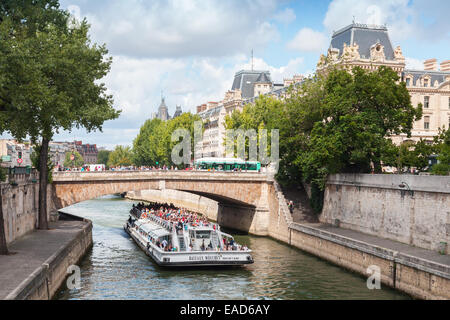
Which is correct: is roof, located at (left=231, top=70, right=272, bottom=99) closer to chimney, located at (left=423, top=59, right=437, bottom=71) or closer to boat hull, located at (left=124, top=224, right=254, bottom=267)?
chimney, located at (left=423, top=59, right=437, bottom=71)

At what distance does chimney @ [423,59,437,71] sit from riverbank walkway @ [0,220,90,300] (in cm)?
6511

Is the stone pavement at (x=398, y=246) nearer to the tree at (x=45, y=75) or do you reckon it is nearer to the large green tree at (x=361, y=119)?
the large green tree at (x=361, y=119)

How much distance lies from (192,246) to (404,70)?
183 feet

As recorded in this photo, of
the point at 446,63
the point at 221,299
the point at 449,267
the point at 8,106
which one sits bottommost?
the point at 221,299

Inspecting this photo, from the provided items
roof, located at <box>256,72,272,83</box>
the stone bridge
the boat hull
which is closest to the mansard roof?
the stone bridge

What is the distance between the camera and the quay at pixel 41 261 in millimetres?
25969

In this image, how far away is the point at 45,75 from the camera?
1553 inches

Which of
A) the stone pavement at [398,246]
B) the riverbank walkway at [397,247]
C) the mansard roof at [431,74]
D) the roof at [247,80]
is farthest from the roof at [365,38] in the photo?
the roof at [247,80]

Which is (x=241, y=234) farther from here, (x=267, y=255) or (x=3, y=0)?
(x=3, y=0)

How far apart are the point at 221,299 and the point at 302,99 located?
31.9m

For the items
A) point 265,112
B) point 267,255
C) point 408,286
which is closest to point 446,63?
point 265,112

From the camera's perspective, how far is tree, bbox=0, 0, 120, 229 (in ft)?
111

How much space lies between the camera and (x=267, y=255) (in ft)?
161
